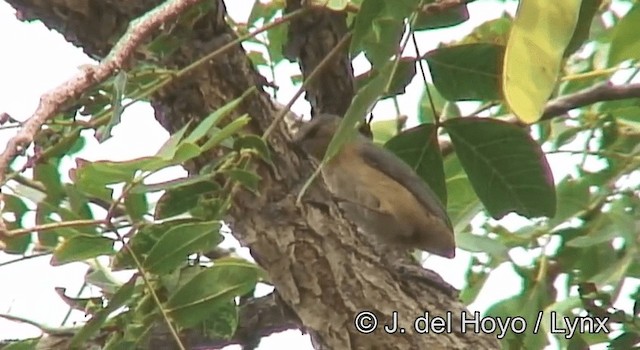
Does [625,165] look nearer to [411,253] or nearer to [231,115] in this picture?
[411,253]

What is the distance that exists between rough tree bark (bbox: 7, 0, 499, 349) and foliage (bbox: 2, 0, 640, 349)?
3 centimetres

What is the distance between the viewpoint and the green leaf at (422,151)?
0.68 meters

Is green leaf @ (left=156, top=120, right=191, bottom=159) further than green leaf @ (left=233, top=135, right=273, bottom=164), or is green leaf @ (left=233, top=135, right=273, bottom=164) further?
green leaf @ (left=233, top=135, right=273, bottom=164)

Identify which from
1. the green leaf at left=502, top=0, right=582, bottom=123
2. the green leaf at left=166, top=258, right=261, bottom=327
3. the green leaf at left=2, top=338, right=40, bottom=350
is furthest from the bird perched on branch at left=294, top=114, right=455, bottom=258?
the green leaf at left=502, top=0, right=582, bottom=123

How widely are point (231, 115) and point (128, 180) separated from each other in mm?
199

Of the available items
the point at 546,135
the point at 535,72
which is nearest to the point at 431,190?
the point at 546,135

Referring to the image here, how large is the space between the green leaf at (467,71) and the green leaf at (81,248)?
0.77 feet

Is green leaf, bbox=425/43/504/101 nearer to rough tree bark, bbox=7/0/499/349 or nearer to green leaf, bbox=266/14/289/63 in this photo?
rough tree bark, bbox=7/0/499/349

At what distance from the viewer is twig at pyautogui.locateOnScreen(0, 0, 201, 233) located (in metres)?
0.37

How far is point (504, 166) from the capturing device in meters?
0.65

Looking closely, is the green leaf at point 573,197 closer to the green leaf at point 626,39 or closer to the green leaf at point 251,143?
the green leaf at point 626,39

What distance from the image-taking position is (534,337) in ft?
2.63

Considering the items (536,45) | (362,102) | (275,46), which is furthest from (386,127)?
(536,45)

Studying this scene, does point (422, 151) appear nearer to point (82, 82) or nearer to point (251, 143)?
point (251, 143)
